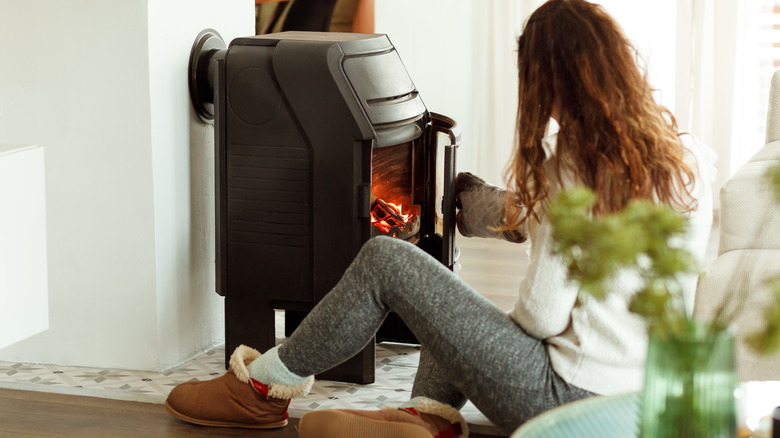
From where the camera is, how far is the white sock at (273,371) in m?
1.85

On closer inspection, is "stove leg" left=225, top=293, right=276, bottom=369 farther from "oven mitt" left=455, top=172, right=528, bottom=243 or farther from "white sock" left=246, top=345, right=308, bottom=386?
"oven mitt" left=455, top=172, right=528, bottom=243

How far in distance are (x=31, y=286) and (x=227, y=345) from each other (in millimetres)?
979

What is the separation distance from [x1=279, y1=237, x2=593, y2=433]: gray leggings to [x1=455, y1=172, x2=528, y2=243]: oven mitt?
22.7 inches

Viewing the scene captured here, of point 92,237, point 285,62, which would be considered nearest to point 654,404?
point 285,62

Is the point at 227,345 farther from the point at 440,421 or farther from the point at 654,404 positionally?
the point at 654,404

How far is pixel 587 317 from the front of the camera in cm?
152

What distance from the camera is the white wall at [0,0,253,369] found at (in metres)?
2.29

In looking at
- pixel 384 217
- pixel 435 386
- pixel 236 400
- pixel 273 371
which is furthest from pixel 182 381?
pixel 435 386

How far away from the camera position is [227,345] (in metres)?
2.39

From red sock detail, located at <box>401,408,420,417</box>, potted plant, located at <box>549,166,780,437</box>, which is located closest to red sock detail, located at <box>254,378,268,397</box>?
red sock detail, located at <box>401,408,420,417</box>

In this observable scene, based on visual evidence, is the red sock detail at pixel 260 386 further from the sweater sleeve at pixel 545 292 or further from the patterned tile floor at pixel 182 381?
the sweater sleeve at pixel 545 292

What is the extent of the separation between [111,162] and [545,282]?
128 cm

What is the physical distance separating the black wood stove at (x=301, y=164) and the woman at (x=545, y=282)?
496 millimetres

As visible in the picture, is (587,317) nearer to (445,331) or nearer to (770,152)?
(445,331)
